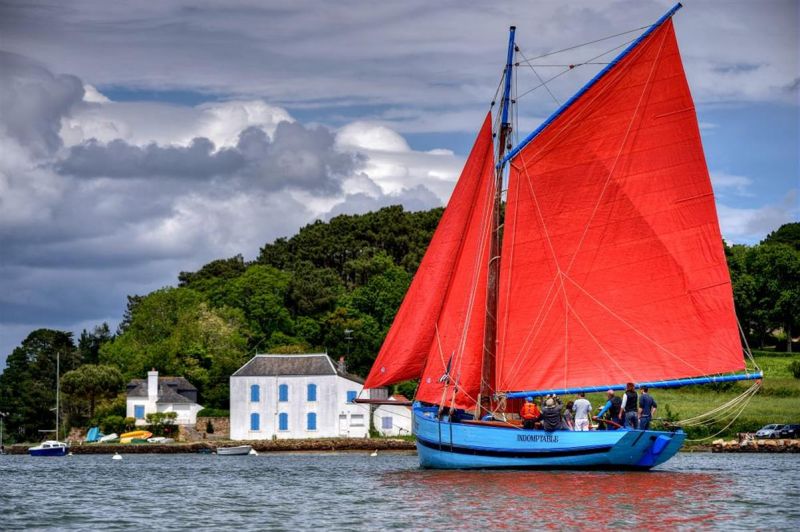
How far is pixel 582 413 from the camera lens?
140ft

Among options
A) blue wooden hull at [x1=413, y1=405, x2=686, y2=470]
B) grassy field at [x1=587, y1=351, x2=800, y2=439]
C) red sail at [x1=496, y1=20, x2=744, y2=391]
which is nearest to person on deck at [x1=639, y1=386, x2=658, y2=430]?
blue wooden hull at [x1=413, y1=405, x2=686, y2=470]

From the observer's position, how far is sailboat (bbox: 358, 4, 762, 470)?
4156 centimetres

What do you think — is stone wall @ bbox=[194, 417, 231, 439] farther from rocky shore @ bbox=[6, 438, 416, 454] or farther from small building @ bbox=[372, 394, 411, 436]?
small building @ bbox=[372, 394, 411, 436]

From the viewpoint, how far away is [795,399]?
89438 mm

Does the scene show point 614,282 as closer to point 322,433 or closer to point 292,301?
point 322,433

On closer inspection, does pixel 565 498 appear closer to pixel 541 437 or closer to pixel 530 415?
pixel 541 437

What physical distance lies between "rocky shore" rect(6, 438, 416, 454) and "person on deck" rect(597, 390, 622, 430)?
4012cm

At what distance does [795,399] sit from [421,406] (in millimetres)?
51200

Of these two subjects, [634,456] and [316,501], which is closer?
[316,501]

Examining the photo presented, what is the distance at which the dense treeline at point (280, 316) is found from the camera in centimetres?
10762

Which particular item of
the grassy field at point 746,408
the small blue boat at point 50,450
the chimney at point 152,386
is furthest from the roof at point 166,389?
the grassy field at point 746,408

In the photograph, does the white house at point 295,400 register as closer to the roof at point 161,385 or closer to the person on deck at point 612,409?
the roof at point 161,385

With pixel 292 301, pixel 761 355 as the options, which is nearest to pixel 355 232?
pixel 292 301

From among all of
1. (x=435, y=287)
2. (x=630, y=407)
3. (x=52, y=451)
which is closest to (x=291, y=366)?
(x=52, y=451)
